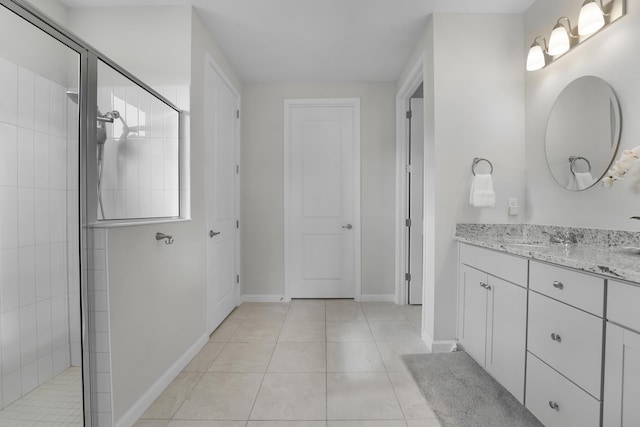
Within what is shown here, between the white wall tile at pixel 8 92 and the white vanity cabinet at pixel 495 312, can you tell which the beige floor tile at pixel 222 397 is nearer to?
the white vanity cabinet at pixel 495 312

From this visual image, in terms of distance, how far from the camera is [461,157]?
2361 millimetres

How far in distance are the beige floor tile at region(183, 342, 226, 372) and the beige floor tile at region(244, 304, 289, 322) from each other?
60cm

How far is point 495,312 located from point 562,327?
516 millimetres

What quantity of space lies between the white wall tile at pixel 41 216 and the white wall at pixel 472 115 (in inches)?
88.5

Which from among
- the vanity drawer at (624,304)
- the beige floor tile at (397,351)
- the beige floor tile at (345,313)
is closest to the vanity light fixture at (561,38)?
the vanity drawer at (624,304)

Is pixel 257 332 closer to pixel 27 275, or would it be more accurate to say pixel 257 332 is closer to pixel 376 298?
pixel 376 298

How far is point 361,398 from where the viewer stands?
180 centimetres

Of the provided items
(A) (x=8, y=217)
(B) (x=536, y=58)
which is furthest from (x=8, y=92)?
(B) (x=536, y=58)

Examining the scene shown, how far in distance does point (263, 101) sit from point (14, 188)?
288 cm

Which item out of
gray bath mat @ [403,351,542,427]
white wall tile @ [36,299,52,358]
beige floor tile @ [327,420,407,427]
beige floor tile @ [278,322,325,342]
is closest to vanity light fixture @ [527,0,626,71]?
gray bath mat @ [403,351,542,427]

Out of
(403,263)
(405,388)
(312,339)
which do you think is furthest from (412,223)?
(405,388)

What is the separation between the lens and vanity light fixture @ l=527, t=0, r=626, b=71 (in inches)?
65.7

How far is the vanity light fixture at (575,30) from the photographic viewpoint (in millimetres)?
1668

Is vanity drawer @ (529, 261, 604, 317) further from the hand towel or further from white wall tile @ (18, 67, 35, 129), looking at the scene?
white wall tile @ (18, 67, 35, 129)
